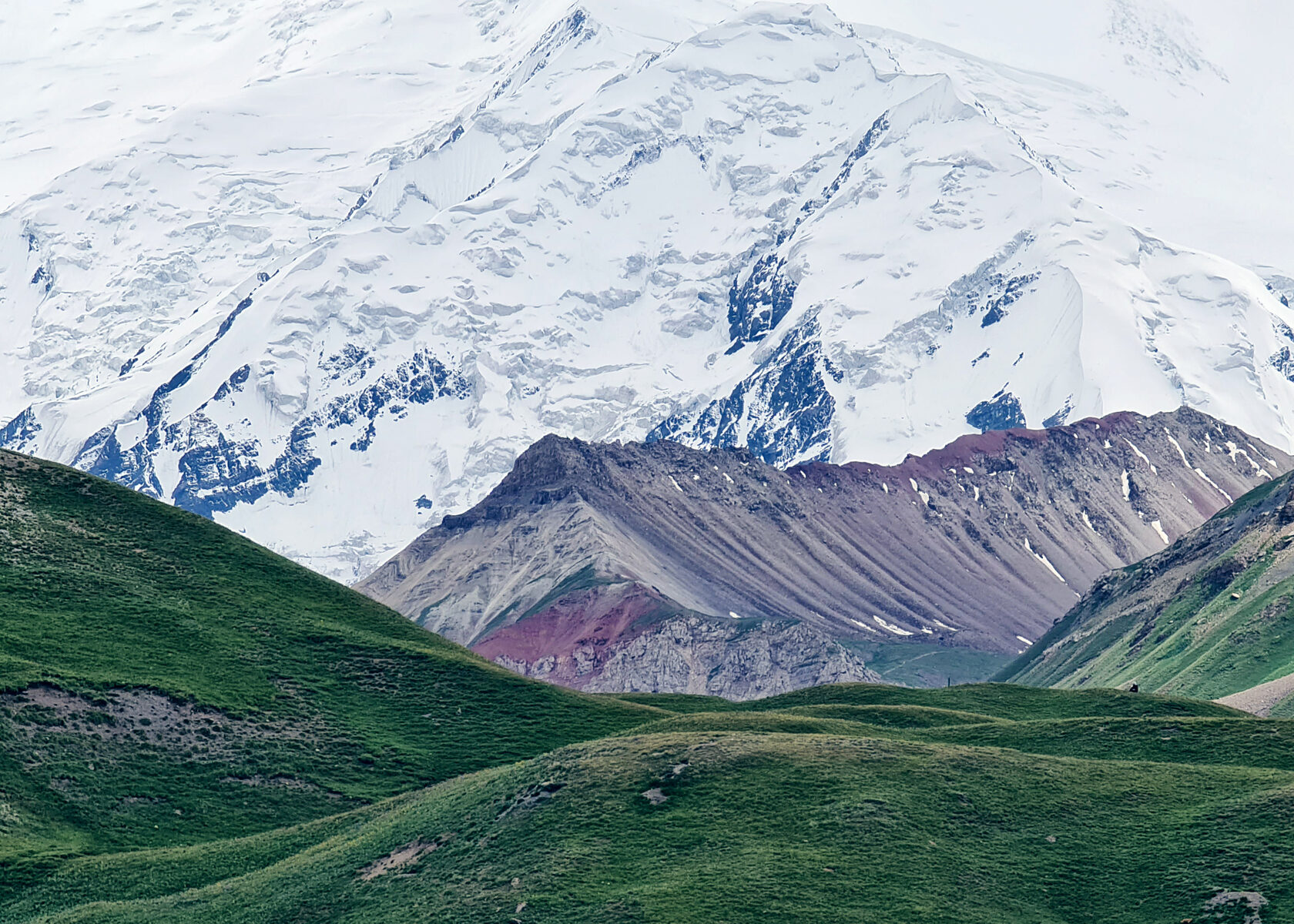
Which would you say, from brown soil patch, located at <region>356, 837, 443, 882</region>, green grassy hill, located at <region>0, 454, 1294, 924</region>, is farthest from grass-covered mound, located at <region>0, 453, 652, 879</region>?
brown soil patch, located at <region>356, 837, 443, 882</region>

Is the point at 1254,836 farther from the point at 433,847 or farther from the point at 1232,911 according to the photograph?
the point at 433,847

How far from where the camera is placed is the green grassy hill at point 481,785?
87.4m

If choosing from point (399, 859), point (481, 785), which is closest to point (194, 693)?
point (481, 785)

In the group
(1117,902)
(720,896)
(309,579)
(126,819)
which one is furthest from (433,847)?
(309,579)

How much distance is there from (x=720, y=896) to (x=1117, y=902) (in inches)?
692

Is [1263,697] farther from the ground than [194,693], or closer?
closer

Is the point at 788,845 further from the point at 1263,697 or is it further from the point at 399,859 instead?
the point at 1263,697

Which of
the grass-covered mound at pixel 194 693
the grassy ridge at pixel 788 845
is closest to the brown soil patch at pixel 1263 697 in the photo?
the grass-covered mound at pixel 194 693

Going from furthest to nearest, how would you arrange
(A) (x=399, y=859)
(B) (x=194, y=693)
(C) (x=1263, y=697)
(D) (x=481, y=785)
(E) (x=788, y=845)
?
(C) (x=1263, y=697) < (B) (x=194, y=693) < (D) (x=481, y=785) < (A) (x=399, y=859) < (E) (x=788, y=845)

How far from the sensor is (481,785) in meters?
106

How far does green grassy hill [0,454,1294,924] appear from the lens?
287 feet

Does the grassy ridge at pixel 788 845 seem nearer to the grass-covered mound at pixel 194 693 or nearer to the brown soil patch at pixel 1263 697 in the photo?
the grass-covered mound at pixel 194 693

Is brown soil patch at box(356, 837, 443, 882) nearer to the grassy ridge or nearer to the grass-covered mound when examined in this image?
the grassy ridge

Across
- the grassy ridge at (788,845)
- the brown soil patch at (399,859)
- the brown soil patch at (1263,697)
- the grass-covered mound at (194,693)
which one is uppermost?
the grassy ridge at (788,845)
